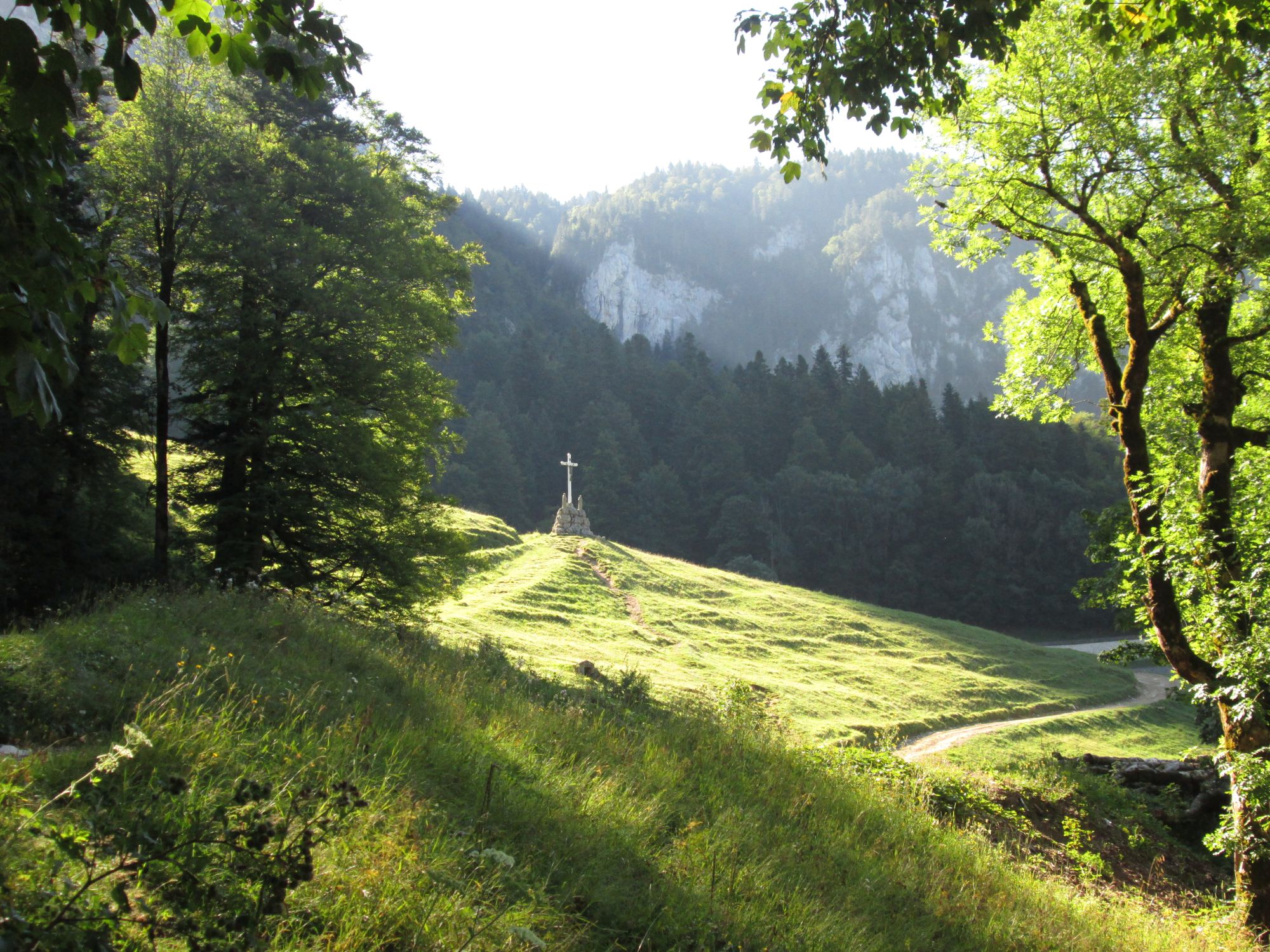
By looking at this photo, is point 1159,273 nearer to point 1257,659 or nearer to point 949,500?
point 1257,659

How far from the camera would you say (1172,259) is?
396 inches

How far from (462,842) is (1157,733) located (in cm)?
3105

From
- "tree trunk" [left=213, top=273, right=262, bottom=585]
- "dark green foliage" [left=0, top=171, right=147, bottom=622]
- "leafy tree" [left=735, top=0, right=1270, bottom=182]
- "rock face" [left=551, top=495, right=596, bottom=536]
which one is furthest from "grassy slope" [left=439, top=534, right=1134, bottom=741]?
"leafy tree" [left=735, top=0, right=1270, bottom=182]

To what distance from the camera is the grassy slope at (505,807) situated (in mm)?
3871

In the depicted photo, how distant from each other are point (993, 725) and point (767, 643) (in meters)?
8.98

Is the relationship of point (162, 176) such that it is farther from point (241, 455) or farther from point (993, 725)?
point (993, 725)

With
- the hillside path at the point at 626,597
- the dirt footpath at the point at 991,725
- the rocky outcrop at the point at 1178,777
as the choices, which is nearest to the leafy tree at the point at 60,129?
the dirt footpath at the point at 991,725

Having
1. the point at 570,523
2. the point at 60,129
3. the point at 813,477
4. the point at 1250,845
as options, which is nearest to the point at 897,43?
the point at 60,129

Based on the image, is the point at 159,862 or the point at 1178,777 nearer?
the point at 159,862

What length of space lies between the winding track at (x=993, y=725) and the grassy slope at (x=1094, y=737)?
369mm

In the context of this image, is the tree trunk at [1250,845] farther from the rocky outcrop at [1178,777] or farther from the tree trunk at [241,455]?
the tree trunk at [241,455]

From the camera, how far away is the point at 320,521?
1752 centimetres

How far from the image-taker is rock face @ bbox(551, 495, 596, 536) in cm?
4469

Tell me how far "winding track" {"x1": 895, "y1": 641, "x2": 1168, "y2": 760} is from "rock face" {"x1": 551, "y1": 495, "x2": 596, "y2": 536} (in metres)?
24.8
